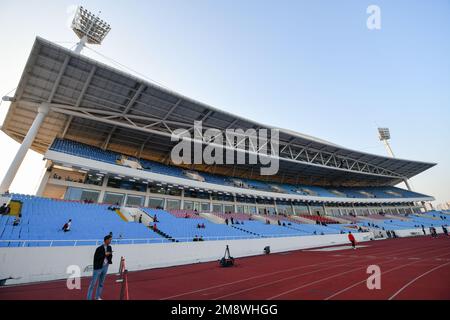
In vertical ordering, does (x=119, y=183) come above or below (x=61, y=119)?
below

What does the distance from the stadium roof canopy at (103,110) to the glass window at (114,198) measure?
7.36 m

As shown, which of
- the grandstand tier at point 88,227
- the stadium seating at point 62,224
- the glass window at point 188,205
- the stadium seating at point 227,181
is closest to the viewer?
the stadium seating at point 62,224

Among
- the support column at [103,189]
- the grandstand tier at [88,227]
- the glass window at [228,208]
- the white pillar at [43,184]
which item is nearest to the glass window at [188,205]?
the grandstand tier at [88,227]

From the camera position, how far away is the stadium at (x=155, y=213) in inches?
278

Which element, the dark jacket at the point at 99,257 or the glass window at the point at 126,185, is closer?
the dark jacket at the point at 99,257

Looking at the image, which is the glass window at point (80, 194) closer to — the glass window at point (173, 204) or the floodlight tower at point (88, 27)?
the glass window at point (173, 204)

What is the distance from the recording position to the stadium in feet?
23.2

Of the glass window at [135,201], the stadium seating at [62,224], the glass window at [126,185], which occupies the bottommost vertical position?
the stadium seating at [62,224]

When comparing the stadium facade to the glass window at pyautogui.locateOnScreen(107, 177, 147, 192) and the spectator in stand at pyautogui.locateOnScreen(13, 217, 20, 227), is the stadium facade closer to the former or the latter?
the glass window at pyautogui.locateOnScreen(107, 177, 147, 192)

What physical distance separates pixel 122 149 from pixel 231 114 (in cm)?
1675
